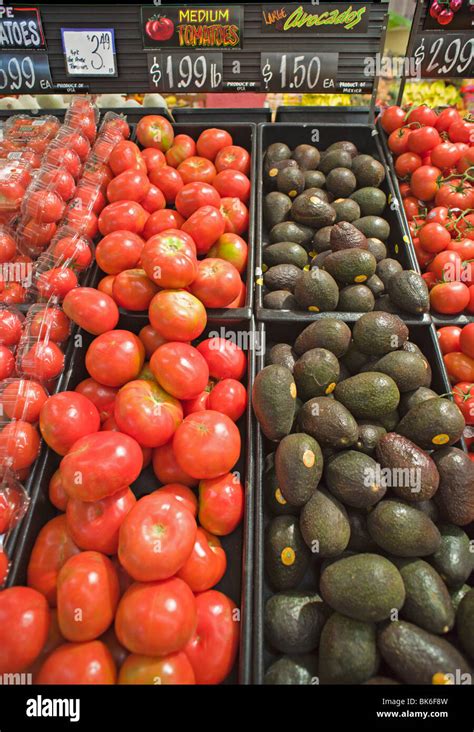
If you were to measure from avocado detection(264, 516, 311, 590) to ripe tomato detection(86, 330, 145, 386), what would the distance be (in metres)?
0.84

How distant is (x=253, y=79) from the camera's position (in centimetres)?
290

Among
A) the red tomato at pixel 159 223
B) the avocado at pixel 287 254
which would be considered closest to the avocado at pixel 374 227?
the avocado at pixel 287 254

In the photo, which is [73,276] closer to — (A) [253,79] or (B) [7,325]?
(B) [7,325]

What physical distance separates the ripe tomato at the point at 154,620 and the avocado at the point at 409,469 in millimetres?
755

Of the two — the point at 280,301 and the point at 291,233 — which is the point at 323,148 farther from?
the point at 280,301

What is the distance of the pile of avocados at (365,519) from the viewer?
4.06 ft

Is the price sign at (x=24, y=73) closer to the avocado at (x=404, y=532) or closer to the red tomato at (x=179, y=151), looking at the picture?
the red tomato at (x=179, y=151)

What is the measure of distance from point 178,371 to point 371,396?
0.71 meters

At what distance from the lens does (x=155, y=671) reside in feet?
3.96

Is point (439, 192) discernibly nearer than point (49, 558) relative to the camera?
No

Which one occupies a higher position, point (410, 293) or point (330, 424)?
point (410, 293)

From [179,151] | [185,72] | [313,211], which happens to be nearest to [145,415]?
[313,211]

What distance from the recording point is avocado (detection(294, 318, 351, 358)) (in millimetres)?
1810
